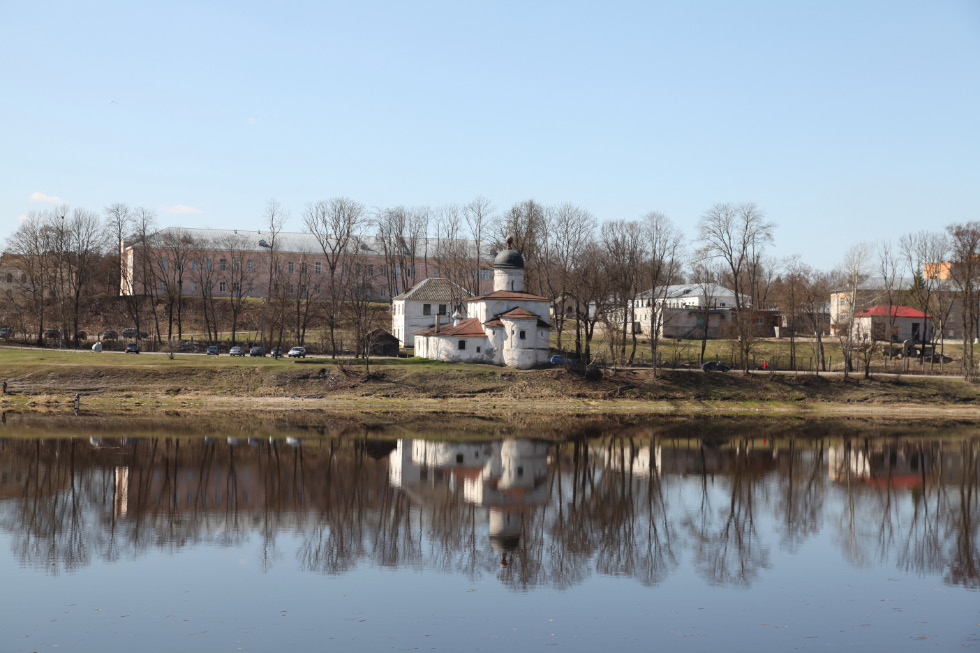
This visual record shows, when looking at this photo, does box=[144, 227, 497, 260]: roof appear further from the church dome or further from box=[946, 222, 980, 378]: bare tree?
box=[946, 222, 980, 378]: bare tree

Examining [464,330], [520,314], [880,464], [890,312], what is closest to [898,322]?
[890,312]

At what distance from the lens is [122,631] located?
50.6 ft

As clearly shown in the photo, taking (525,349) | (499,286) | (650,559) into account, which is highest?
(499,286)

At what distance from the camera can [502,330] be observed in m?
60.8

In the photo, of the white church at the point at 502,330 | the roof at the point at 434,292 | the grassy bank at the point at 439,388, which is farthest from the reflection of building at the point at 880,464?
the roof at the point at 434,292

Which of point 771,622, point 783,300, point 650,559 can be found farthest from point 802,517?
point 783,300

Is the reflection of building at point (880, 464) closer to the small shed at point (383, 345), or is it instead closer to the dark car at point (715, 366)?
the dark car at point (715, 366)

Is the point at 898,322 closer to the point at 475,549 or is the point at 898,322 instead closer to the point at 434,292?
the point at 434,292

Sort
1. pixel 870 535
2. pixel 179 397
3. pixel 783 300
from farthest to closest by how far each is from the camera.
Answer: pixel 783 300 → pixel 179 397 → pixel 870 535

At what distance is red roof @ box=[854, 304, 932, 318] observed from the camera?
76.8 metres

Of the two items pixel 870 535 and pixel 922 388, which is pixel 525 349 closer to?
pixel 922 388

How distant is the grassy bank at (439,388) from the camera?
5275 cm

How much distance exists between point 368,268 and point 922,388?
62.6 metres

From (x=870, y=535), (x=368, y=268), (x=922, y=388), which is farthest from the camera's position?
(x=368, y=268)
